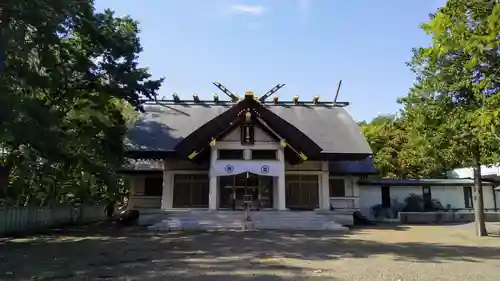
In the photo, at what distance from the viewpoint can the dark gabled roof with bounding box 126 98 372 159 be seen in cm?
2308

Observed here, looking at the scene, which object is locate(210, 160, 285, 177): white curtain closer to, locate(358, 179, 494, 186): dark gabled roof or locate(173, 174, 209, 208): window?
locate(173, 174, 209, 208): window

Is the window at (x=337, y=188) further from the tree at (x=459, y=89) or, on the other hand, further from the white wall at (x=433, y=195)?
the tree at (x=459, y=89)

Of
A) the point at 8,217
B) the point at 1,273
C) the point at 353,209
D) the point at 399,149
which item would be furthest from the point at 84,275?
the point at 399,149

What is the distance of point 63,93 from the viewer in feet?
56.3

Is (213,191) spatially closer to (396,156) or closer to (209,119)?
(209,119)

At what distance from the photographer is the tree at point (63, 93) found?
1117cm

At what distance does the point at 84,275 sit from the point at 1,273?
1.82 meters

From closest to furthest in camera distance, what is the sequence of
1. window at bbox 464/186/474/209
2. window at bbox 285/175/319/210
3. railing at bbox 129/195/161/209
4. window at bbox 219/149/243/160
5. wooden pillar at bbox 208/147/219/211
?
wooden pillar at bbox 208/147/219/211, window at bbox 219/149/243/160, window at bbox 285/175/319/210, railing at bbox 129/195/161/209, window at bbox 464/186/474/209

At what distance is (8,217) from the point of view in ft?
52.6

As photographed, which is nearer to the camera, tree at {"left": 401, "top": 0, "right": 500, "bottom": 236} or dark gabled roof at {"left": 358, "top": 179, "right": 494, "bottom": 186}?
tree at {"left": 401, "top": 0, "right": 500, "bottom": 236}

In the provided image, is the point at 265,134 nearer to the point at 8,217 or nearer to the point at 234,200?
the point at 234,200

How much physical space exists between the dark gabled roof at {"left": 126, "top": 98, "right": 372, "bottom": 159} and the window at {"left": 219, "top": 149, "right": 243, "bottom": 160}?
2.52 meters

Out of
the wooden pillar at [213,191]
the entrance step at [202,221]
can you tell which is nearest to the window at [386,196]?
the entrance step at [202,221]

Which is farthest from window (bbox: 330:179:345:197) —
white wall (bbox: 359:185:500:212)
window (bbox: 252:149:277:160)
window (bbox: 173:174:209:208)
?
window (bbox: 173:174:209:208)
